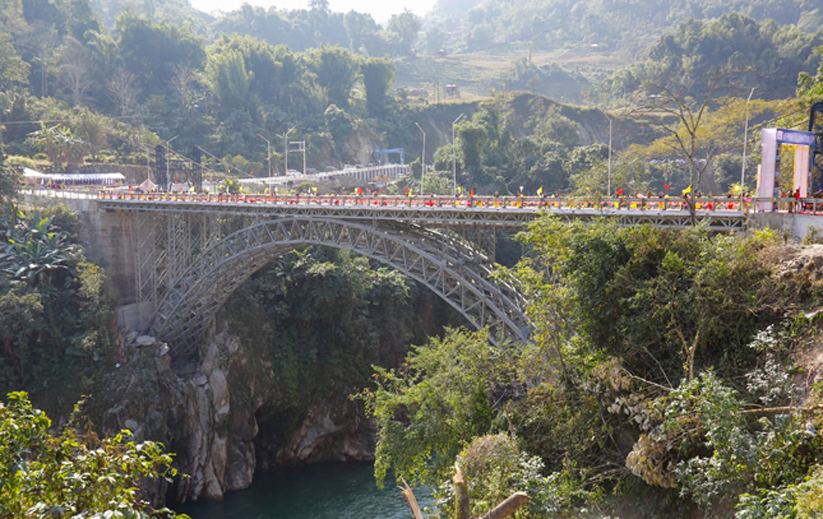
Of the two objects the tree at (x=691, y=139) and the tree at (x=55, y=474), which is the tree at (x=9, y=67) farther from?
the tree at (x=55, y=474)

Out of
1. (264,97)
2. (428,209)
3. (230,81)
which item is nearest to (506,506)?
(428,209)

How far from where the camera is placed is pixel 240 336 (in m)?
35.5

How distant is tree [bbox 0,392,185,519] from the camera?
720 centimetres

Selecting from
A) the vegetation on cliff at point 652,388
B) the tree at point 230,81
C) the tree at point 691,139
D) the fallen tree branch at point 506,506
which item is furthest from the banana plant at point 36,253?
the tree at point 230,81

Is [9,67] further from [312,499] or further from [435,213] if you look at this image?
[435,213]

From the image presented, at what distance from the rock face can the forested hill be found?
130 meters

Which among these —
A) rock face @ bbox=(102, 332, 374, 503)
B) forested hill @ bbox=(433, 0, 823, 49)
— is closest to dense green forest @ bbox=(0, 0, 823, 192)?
forested hill @ bbox=(433, 0, 823, 49)

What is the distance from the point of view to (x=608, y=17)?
16588 cm

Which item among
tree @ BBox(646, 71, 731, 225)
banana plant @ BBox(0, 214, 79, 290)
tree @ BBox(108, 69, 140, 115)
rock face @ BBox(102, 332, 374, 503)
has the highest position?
tree @ BBox(108, 69, 140, 115)

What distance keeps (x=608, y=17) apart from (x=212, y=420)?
160m

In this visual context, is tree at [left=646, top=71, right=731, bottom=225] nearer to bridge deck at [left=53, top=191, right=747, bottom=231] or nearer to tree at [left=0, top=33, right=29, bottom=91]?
bridge deck at [left=53, top=191, right=747, bottom=231]

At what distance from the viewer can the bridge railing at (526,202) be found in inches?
721

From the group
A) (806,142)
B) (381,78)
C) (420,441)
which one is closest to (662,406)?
(420,441)

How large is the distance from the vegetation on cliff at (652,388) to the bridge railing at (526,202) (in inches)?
127
